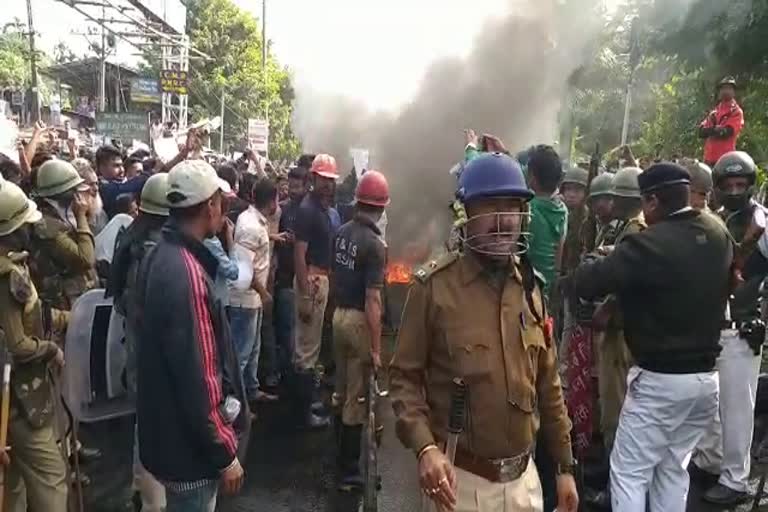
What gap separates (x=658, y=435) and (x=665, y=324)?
568mm

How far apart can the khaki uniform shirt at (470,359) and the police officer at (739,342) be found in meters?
2.83

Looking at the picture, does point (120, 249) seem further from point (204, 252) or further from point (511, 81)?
point (511, 81)

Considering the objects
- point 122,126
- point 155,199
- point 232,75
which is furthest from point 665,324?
point 232,75

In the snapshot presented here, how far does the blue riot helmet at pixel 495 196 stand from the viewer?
2418 millimetres

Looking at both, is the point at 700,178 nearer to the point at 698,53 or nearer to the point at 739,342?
the point at 739,342

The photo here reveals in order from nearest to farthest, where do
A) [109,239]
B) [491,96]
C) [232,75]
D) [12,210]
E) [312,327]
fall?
[12,210] < [109,239] < [312,327] < [491,96] < [232,75]

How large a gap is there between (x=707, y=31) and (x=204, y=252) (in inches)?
328

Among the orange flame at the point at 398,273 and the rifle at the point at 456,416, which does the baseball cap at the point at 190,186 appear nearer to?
the rifle at the point at 456,416

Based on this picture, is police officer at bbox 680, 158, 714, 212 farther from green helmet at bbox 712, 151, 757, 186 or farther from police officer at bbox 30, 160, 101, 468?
police officer at bbox 30, 160, 101, 468

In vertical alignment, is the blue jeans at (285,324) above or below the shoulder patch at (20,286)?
below

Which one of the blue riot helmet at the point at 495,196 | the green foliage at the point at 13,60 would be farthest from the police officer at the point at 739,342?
A: the green foliage at the point at 13,60

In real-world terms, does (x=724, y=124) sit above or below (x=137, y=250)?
above

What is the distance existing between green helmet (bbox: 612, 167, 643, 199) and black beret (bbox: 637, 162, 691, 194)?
904mm

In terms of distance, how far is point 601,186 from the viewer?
4.84 meters
